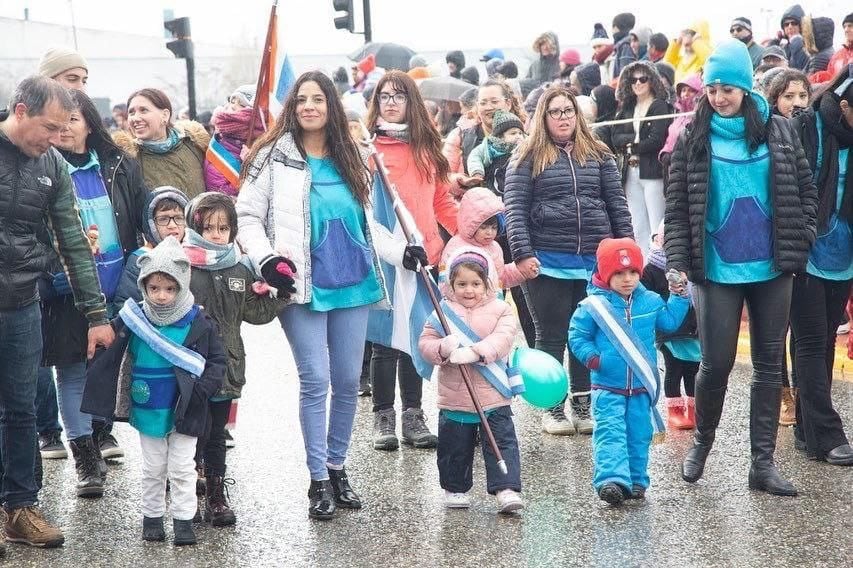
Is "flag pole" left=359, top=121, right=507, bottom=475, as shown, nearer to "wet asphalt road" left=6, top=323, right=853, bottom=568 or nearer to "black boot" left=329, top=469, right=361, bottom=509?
"wet asphalt road" left=6, top=323, right=853, bottom=568

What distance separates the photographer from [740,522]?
21.1 ft

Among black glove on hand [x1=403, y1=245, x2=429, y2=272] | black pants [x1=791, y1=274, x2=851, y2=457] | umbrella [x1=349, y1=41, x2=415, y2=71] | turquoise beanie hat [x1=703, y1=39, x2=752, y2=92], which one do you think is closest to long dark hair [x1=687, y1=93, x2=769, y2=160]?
turquoise beanie hat [x1=703, y1=39, x2=752, y2=92]

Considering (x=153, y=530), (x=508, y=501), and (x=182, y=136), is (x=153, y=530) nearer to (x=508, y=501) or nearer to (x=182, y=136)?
(x=508, y=501)

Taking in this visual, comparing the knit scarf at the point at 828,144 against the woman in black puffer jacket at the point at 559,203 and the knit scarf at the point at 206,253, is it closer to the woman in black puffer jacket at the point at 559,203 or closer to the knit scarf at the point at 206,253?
the woman in black puffer jacket at the point at 559,203

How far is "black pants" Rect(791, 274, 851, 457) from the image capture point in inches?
298

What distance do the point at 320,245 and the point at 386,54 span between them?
1342cm

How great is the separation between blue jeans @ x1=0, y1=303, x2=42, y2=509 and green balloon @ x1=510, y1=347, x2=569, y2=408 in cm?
234

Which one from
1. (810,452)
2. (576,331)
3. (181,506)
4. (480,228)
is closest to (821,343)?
(810,452)

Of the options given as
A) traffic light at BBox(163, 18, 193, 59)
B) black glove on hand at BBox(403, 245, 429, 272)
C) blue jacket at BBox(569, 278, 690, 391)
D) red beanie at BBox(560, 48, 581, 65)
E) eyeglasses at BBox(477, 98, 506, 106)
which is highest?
traffic light at BBox(163, 18, 193, 59)

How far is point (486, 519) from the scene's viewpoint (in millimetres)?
6648

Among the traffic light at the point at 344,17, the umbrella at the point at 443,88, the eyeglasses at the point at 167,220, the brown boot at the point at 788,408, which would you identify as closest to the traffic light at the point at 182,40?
the traffic light at the point at 344,17

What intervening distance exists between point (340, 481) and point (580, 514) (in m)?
1.19

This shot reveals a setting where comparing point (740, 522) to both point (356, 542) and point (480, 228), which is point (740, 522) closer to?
point (356, 542)

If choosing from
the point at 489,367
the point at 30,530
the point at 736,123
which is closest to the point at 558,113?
the point at 736,123
